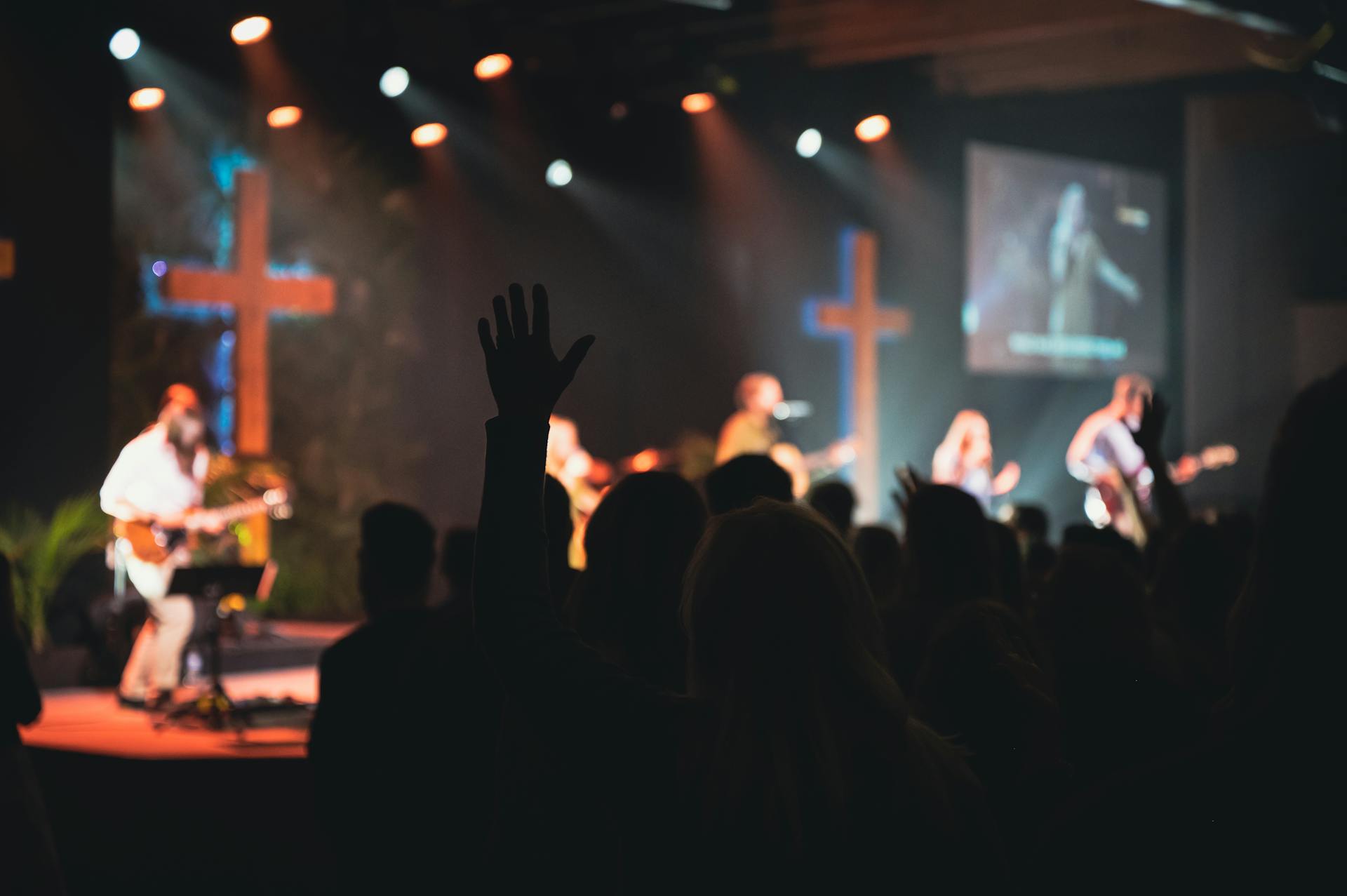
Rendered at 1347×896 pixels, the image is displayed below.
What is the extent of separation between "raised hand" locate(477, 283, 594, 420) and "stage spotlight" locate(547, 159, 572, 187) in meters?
10.8

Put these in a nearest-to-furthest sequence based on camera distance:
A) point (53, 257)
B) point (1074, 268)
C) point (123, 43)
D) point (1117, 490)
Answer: point (53, 257)
point (123, 43)
point (1117, 490)
point (1074, 268)

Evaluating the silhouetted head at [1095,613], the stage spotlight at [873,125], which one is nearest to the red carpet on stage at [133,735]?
the silhouetted head at [1095,613]

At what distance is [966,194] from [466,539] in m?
12.0

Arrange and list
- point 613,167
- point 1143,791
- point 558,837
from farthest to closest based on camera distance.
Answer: point 613,167, point 558,837, point 1143,791

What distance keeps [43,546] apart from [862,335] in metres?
8.20

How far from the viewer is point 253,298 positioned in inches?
380

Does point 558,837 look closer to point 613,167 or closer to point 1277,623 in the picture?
point 1277,623

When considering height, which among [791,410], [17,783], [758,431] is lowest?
[17,783]

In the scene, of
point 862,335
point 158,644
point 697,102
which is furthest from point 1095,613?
point 862,335

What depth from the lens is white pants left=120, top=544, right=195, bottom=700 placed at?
24.1 feet

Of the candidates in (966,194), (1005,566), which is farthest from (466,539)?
(966,194)

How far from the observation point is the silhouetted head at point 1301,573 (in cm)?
92

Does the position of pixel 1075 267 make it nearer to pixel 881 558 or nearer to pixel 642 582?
pixel 881 558

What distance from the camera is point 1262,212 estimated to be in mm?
15594
